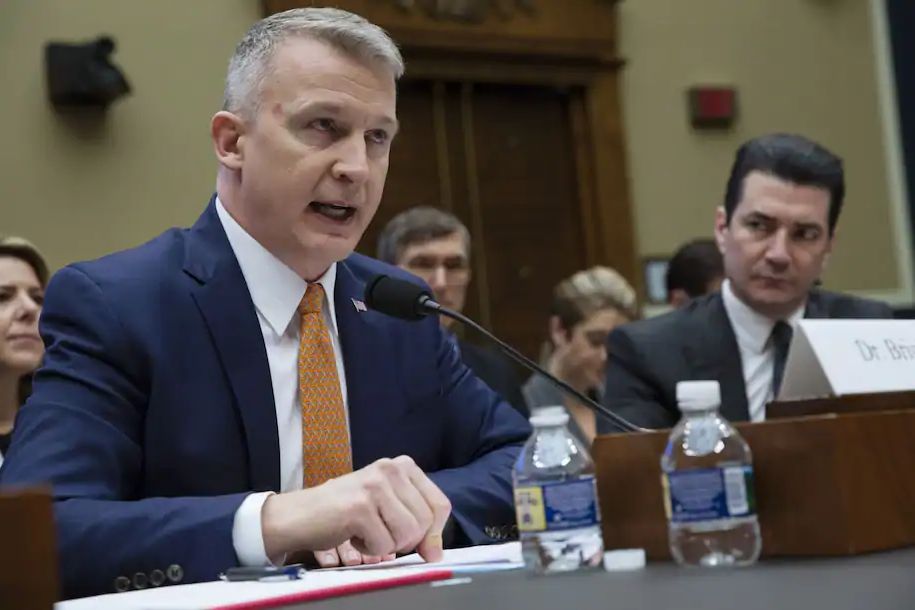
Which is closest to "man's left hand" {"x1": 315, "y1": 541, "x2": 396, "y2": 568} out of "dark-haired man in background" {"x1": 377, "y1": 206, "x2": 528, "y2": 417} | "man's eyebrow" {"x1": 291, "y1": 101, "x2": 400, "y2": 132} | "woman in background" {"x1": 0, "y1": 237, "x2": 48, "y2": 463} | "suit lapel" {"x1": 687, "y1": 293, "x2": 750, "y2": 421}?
"man's eyebrow" {"x1": 291, "y1": 101, "x2": 400, "y2": 132}

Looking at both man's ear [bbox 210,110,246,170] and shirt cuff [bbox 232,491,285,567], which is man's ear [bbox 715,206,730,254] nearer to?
man's ear [bbox 210,110,246,170]

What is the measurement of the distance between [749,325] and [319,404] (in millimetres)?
1390

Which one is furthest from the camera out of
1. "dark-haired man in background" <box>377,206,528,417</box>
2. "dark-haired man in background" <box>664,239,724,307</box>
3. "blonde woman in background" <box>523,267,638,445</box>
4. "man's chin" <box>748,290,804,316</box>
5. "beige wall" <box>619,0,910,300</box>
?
"beige wall" <box>619,0,910,300</box>

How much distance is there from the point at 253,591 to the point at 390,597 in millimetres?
181

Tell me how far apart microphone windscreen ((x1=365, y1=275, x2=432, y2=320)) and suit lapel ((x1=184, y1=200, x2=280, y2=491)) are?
243 millimetres

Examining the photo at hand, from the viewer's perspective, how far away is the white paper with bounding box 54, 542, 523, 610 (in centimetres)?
139

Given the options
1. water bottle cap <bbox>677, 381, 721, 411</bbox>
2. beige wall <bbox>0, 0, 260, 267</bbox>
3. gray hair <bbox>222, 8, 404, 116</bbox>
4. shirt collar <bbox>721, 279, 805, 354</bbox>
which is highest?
beige wall <bbox>0, 0, 260, 267</bbox>

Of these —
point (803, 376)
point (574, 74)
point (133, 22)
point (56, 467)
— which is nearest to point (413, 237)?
point (133, 22)

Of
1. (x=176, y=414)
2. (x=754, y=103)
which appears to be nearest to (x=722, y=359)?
(x=176, y=414)

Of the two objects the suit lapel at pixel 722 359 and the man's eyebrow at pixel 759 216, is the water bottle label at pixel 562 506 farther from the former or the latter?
the man's eyebrow at pixel 759 216

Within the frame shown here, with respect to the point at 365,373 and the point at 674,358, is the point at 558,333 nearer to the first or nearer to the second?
the point at 674,358

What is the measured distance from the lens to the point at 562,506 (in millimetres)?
1423

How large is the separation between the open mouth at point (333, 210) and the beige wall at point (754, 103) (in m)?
4.52

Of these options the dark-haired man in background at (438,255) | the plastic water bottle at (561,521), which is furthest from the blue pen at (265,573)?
the dark-haired man in background at (438,255)
